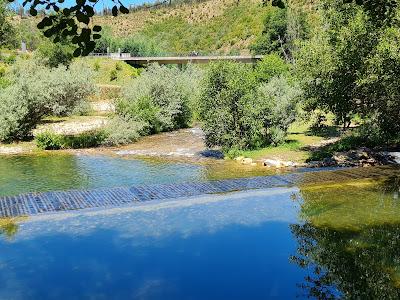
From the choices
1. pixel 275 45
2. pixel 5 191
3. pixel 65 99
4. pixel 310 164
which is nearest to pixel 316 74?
pixel 310 164

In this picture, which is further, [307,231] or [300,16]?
[300,16]

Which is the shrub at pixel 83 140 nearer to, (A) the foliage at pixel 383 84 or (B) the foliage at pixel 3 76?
(B) the foliage at pixel 3 76

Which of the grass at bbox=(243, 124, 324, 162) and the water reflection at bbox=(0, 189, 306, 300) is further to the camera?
the grass at bbox=(243, 124, 324, 162)

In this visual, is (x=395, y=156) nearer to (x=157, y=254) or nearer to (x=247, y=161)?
(x=247, y=161)

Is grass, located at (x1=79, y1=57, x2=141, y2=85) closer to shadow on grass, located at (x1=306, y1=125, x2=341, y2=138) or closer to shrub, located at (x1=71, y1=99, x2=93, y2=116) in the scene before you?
shrub, located at (x1=71, y1=99, x2=93, y2=116)

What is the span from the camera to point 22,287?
8508 millimetres

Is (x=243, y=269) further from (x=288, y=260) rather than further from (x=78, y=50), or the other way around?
(x=78, y=50)

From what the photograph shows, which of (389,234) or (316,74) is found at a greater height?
(316,74)

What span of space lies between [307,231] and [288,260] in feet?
6.82

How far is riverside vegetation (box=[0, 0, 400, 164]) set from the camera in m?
18.9

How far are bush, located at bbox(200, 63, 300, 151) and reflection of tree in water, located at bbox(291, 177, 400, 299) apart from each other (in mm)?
11787

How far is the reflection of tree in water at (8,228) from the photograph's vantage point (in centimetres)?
1155

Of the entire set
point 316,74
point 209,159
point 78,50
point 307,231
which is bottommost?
point 209,159

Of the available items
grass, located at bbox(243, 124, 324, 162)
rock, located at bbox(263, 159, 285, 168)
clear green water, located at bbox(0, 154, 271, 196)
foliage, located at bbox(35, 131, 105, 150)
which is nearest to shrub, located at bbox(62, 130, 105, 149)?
foliage, located at bbox(35, 131, 105, 150)
